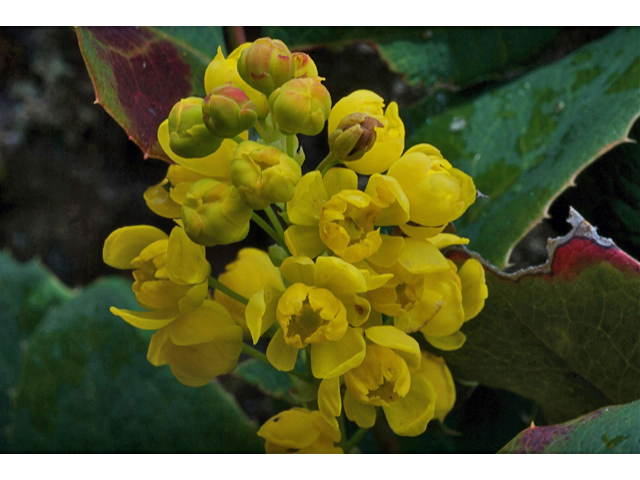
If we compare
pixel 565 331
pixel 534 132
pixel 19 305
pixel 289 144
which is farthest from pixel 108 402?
pixel 534 132

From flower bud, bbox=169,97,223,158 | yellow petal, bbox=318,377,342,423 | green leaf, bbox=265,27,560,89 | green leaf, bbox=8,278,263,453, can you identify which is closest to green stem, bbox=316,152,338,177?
flower bud, bbox=169,97,223,158

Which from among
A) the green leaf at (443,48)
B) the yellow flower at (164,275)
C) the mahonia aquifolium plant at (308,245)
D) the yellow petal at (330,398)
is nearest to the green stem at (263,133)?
the mahonia aquifolium plant at (308,245)

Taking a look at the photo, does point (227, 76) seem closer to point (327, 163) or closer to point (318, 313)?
point (327, 163)

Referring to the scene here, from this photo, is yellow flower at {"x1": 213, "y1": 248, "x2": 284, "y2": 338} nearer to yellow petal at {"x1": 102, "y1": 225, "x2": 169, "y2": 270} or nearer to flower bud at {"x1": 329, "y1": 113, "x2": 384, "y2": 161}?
yellow petal at {"x1": 102, "y1": 225, "x2": 169, "y2": 270}

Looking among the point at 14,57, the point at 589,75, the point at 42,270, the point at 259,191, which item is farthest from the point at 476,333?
the point at 14,57

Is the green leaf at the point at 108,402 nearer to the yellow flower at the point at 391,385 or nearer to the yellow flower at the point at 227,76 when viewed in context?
the yellow flower at the point at 391,385
